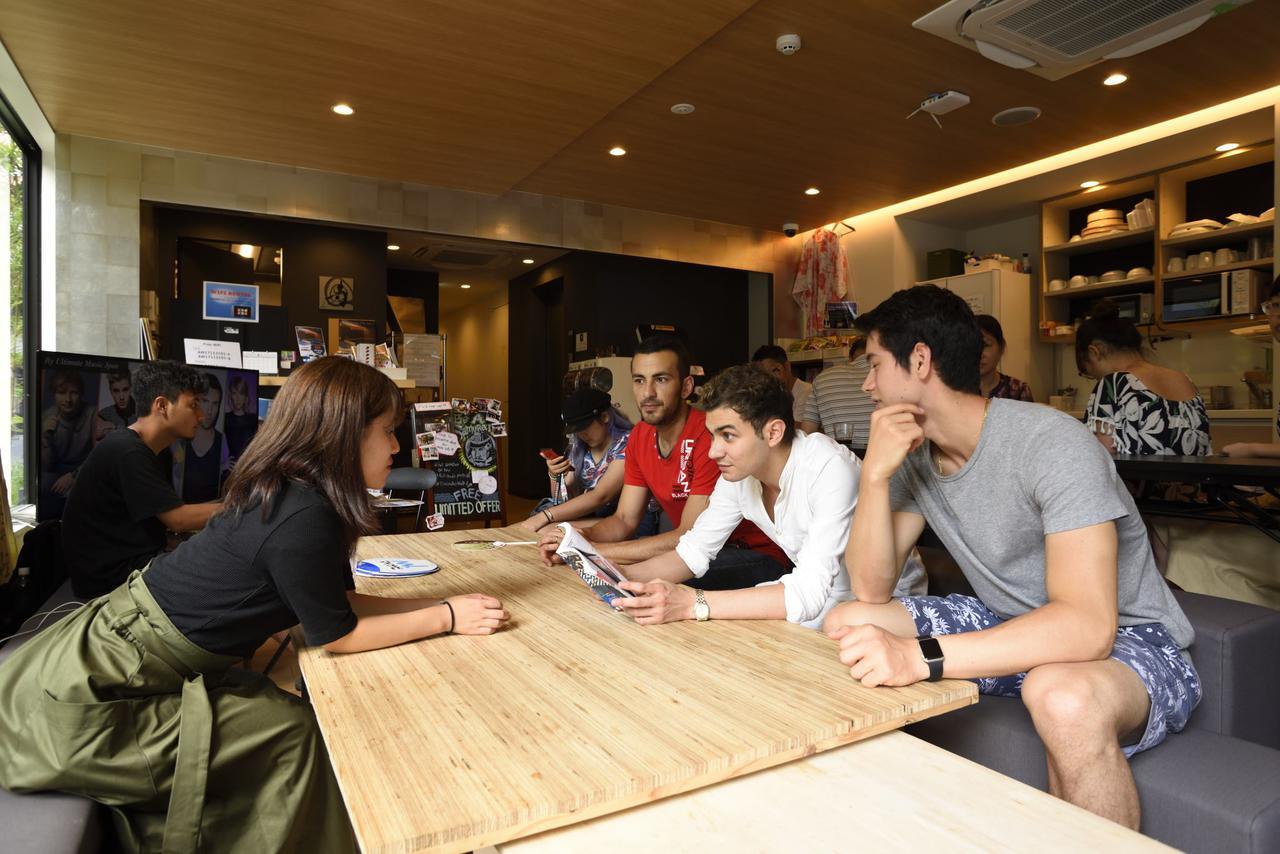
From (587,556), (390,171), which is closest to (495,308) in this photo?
(390,171)

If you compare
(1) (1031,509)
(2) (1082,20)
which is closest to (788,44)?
(2) (1082,20)

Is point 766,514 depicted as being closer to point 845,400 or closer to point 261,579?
point 261,579

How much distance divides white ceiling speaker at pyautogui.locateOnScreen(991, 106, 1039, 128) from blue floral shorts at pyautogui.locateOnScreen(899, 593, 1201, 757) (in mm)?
4275

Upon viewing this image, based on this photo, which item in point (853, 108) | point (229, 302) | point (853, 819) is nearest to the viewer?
point (853, 819)

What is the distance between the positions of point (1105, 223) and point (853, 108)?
252 cm

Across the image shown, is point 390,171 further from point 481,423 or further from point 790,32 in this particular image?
point 790,32

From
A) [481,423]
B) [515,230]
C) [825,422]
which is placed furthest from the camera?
[515,230]

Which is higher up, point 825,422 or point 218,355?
point 218,355

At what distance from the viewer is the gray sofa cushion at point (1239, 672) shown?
1519 mm

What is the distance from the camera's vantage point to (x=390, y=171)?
601cm

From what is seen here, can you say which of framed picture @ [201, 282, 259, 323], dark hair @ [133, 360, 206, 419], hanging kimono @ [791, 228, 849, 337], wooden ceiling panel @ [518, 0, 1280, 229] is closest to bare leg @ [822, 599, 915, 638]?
dark hair @ [133, 360, 206, 419]

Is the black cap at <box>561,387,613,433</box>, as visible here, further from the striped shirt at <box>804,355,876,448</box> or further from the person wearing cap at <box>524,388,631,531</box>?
the striped shirt at <box>804,355,876,448</box>

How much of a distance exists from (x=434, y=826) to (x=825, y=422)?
4.21m

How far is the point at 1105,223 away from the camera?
5.84 metres
